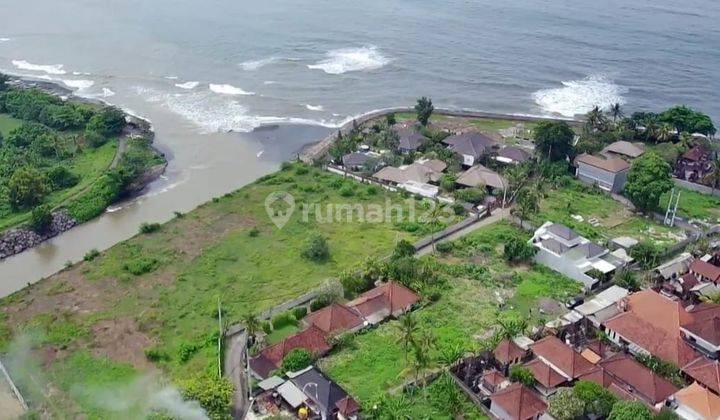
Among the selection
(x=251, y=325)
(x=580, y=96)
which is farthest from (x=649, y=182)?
(x=580, y=96)

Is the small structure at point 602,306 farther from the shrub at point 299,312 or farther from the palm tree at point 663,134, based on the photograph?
the palm tree at point 663,134

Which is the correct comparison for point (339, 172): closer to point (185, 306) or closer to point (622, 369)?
point (185, 306)

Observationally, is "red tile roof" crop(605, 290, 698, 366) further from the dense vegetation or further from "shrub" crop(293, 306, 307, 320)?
the dense vegetation

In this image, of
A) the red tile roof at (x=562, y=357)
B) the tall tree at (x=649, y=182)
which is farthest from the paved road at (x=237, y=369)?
the tall tree at (x=649, y=182)

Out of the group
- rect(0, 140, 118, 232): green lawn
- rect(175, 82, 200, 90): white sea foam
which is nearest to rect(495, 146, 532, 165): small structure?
rect(0, 140, 118, 232): green lawn

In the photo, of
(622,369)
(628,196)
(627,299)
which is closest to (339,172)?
(628,196)
